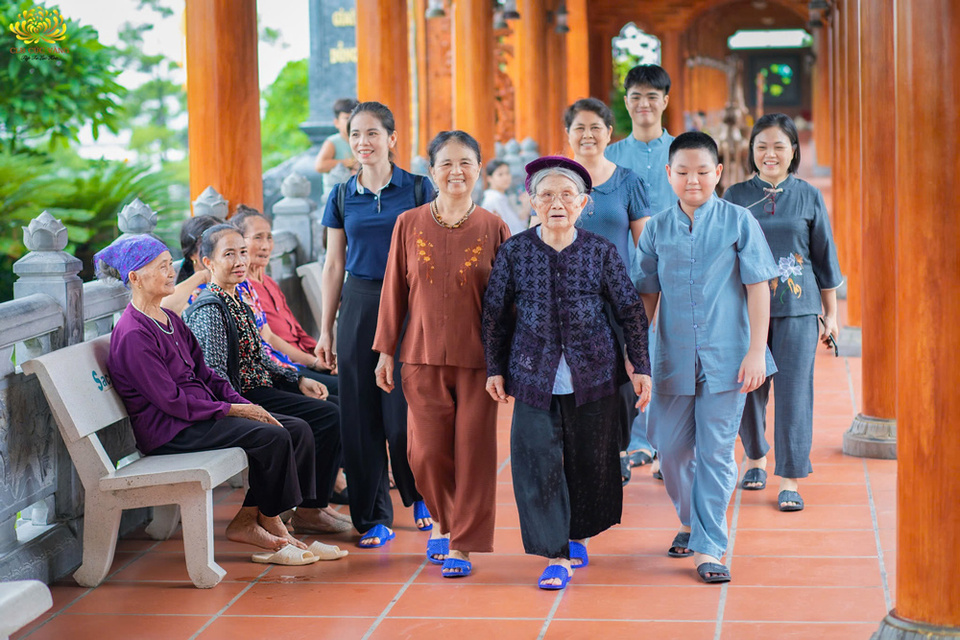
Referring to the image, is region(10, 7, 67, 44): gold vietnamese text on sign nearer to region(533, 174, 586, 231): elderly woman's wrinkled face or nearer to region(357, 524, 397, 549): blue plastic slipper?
region(357, 524, 397, 549): blue plastic slipper

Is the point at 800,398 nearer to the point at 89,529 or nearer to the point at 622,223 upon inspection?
the point at 622,223

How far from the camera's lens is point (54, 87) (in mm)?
12391

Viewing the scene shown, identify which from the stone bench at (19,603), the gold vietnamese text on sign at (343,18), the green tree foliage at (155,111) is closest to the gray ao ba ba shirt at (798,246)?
the stone bench at (19,603)

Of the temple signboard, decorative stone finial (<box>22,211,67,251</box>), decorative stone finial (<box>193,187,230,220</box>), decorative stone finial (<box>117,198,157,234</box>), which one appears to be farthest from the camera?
the temple signboard

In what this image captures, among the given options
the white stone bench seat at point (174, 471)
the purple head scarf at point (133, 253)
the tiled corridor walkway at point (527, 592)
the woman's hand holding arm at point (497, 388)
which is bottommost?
the tiled corridor walkway at point (527, 592)

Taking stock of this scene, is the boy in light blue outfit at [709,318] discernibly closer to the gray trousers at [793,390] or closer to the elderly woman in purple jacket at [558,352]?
the elderly woman in purple jacket at [558,352]

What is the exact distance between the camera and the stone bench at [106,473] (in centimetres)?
408

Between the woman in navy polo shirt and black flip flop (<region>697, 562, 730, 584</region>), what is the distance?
3.93ft

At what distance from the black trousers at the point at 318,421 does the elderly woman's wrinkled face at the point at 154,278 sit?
29.0 inches

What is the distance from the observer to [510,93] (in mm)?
19859

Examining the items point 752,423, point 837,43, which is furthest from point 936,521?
point 837,43

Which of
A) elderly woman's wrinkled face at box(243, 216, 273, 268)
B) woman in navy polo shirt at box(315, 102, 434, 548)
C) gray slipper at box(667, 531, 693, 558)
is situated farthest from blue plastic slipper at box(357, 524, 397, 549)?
elderly woman's wrinkled face at box(243, 216, 273, 268)

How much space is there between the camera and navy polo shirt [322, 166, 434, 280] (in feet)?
15.3

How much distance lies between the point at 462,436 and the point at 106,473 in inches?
47.3
